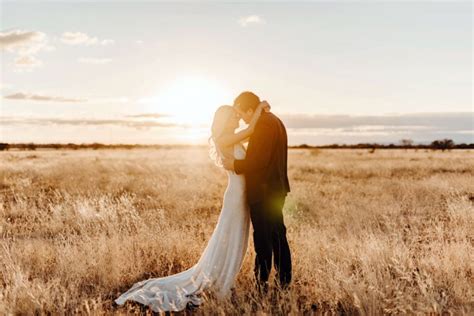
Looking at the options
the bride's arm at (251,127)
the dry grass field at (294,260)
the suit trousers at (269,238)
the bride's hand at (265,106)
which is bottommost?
the dry grass field at (294,260)

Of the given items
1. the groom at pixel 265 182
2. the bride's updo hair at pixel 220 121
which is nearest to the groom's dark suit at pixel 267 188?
the groom at pixel 265 182

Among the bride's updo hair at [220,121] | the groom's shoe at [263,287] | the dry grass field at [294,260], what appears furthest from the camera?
the groom's shoe at [263,287]

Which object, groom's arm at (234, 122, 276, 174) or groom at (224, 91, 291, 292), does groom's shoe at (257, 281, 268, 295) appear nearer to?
groom at (224, 91, 291, 292)

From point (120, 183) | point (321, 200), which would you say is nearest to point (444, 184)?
point (321, 200)

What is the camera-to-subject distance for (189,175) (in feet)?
67.7

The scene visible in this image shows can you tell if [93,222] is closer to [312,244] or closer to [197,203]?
[197,203]

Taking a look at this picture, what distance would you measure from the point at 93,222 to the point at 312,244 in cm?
489

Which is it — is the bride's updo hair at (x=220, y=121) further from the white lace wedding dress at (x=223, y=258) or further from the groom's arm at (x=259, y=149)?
the groom's arm at (x=259, y=149)

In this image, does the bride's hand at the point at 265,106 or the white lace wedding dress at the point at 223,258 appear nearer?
the bride's hand at the point at 265,106

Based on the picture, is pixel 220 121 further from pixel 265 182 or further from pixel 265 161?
pixel 265 182

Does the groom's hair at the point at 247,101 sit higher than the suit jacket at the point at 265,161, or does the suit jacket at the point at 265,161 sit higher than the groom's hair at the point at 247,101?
the groom's hair at the point at 247,101

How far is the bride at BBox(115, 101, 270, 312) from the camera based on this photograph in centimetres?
536

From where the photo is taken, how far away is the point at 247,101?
17.1 feet

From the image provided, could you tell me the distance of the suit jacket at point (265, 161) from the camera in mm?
5145
